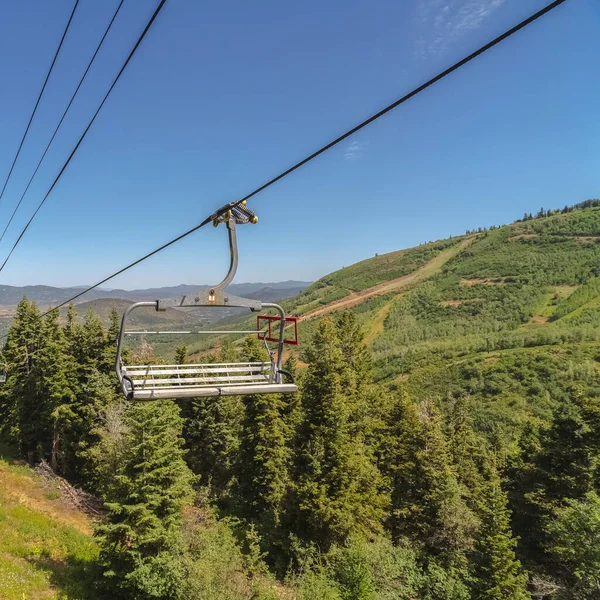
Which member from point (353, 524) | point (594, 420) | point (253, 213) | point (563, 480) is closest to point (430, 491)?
point (353, 524)

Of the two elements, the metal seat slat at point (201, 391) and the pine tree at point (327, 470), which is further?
the pine tree at point (327, 470)

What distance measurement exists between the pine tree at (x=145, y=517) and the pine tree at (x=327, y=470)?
6655mm

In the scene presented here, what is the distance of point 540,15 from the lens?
2.39 m

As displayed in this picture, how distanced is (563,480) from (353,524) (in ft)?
48.0

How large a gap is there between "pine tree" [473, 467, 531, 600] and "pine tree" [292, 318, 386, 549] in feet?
18.4

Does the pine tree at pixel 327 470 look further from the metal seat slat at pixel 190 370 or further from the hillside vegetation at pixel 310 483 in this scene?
the metal seat slat at pixel 190 370

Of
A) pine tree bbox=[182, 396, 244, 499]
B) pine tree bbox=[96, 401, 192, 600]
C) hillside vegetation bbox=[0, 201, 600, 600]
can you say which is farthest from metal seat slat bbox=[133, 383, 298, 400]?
pine tree bbox=[182, 396, 244, 499]

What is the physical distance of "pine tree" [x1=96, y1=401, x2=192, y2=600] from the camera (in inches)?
678

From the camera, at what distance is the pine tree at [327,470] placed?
2119 centimetres

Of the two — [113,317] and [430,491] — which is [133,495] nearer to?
[430,491]

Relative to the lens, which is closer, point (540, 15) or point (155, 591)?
point (540, 15)

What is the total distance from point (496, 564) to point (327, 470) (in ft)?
30.8

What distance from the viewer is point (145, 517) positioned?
58.6 feet

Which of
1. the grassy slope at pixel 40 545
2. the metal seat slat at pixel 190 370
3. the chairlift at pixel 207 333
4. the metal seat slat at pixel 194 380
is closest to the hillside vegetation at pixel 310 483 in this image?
the grassy slope at pixel 40 545
